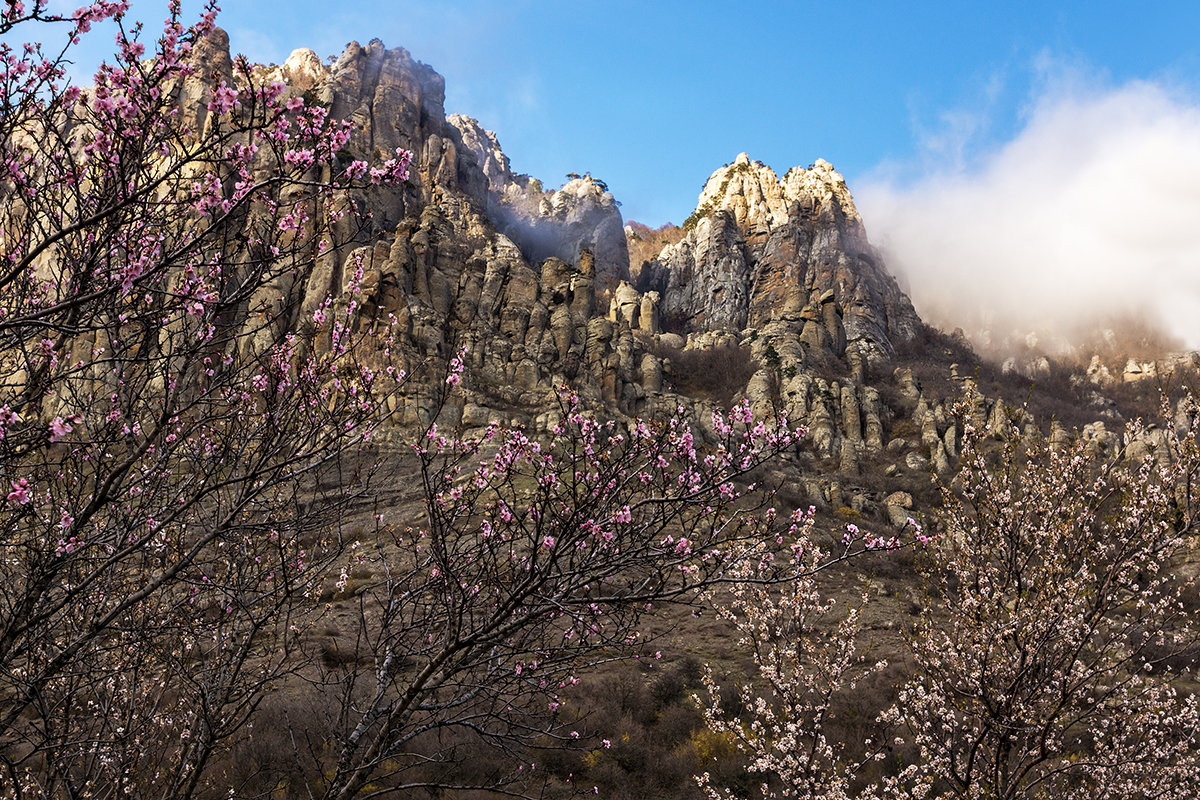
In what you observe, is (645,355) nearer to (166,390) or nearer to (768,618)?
(768,618)

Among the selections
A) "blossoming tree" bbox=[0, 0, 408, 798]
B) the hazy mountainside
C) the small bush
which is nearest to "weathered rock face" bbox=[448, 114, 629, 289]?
the hazy mountainside

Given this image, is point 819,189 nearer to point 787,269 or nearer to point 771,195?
point 771,195

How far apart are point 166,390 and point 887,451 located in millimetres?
60138

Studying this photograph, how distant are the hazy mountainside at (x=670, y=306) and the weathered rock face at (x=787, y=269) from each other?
0.40 metres

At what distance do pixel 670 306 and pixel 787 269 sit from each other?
20.3 metres

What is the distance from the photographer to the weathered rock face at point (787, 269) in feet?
293

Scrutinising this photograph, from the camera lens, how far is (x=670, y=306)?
107 meters

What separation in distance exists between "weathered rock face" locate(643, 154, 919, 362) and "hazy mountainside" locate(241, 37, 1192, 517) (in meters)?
0.40

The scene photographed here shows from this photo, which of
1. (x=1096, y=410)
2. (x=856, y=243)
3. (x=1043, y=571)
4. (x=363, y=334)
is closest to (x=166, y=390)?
(x=363, y=334)

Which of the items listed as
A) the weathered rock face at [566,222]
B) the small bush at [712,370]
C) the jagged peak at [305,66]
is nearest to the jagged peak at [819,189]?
the weathered rock face at [566,222]

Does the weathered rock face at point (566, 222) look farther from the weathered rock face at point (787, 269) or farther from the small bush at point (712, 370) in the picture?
the small bush at point (712, 370)

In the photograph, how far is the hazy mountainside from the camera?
1928 inches

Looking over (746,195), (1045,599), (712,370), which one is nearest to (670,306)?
(746,195)

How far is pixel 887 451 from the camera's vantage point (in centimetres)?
5725
